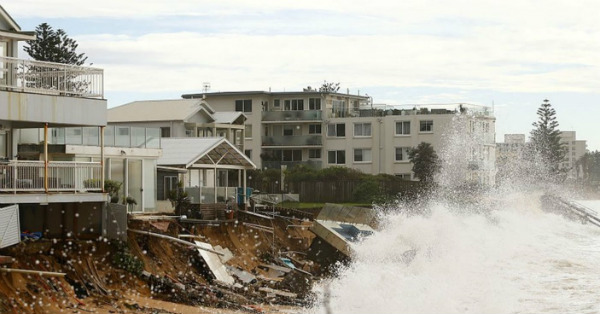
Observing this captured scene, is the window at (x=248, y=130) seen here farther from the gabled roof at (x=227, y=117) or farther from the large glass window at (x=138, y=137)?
the large glass window at (x=138, y=137)

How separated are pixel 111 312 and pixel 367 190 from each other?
143ft

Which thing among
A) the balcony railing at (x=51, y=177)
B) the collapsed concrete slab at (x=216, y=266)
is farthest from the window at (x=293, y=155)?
the balcony railing at (x=51, y=177)

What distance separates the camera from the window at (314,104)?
275 ft

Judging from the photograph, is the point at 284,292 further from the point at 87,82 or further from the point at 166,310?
the point at 87,82

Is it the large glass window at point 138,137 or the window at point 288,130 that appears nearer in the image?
the large glass window at point 138,137

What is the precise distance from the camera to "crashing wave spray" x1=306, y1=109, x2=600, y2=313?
31266 millimetres

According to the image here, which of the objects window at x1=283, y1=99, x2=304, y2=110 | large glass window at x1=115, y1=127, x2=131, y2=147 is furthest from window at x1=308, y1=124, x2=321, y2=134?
large glass window at x1=115, y1=127, x2=131, y2=147

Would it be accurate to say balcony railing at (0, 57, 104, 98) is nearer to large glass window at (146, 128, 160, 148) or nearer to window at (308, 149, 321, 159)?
large glass window at (146, 128, 160, 148)

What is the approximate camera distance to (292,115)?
83188 mm

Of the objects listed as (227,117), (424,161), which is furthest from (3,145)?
(424,161)

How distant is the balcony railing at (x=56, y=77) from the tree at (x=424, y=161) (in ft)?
153

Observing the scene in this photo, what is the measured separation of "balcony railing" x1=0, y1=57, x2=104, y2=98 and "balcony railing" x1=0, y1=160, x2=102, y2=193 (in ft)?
6.40

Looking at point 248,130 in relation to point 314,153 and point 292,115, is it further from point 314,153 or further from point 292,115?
point 314,153

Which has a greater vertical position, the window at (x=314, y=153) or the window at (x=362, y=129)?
the window at (x=362, y=129)
